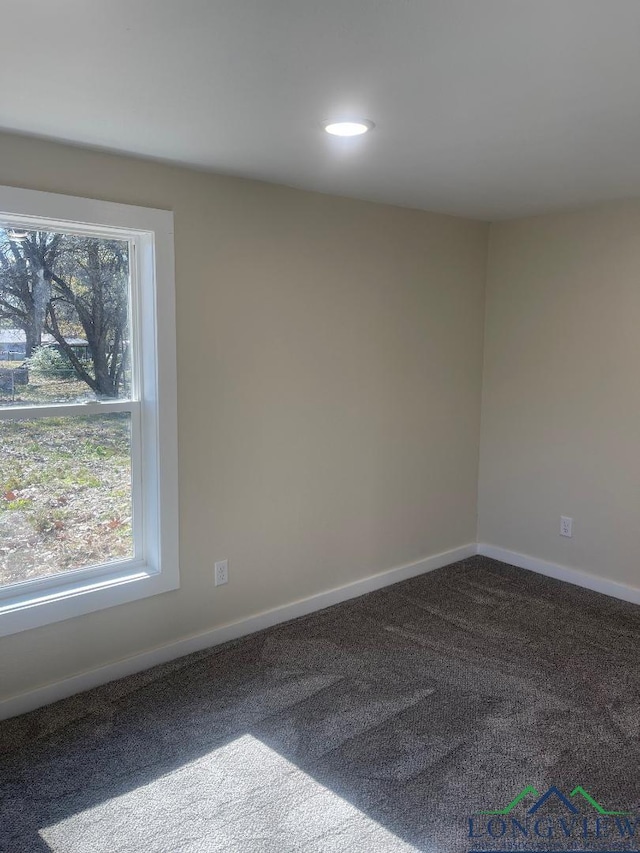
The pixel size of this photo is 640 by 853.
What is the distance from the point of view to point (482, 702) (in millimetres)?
2629

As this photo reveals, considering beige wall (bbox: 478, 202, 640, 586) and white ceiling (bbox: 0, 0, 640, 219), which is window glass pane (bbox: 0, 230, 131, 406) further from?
beige wall (bbox: 478, 202, 640, 586)

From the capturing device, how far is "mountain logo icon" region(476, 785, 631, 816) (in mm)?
2039

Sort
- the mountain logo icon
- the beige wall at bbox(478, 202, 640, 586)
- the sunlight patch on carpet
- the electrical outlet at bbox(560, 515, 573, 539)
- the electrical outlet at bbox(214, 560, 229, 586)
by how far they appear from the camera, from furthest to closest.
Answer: the electrical outlet at bbox(560, 515, 573, 539) < the beige wall at bbox(478, 202, 640, 586) < the electrical outlet at bbox(214, 560, 229, 586) < the mountain logo icon < the sunlight patch on carpet

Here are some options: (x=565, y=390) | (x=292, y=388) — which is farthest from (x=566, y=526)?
(x=292, y=388)

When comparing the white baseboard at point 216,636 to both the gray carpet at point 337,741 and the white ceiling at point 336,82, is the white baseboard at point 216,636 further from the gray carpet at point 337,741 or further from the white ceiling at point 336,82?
the white ceiling at point 336,82

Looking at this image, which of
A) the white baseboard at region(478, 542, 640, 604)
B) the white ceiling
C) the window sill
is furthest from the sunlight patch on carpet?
the white baseboard at region(478, 542, 640, 604)

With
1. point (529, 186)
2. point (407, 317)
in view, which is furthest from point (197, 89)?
point (407, 317)

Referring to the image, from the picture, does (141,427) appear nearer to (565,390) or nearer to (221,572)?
(221,572)

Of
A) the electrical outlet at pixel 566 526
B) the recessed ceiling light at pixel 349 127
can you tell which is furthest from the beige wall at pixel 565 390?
the recessed ceiling light at pixel 349 127

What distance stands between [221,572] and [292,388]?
949 millimetres

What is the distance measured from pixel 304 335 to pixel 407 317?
76 cm

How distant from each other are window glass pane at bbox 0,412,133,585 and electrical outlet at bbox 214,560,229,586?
0.42 metres

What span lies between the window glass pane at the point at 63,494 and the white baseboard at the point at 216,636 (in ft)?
1.45

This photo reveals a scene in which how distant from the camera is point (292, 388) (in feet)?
10.7
